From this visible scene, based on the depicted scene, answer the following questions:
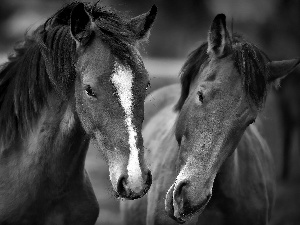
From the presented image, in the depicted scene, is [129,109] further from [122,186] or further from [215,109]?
[215,109]

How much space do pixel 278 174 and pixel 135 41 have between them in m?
7.10

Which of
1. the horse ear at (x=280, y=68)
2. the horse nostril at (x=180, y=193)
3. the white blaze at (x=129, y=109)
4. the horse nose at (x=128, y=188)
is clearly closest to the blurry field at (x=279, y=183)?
the horse ear at (x=280, y=68)

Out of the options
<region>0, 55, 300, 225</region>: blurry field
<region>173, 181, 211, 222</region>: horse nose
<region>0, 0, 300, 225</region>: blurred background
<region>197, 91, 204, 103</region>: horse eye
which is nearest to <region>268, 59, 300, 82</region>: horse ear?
<region>0, 0, 300, 225</region>: blurred background

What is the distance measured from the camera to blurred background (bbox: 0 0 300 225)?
31.6ft

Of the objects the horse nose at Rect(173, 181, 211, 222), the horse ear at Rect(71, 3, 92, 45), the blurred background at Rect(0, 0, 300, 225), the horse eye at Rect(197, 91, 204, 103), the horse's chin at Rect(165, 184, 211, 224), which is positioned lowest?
the blurred background at Rect(0, 0, 300, 225)

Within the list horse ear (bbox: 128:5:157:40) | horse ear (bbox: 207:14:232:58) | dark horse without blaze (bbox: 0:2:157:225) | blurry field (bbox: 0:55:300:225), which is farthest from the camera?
blurry field (bbox: 0:55:300:225)

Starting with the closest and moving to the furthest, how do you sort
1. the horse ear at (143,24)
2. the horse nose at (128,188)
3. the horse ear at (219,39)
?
the horse nose at (128,188)
the horse ear at (143,24)
the horse ear at (219,39)

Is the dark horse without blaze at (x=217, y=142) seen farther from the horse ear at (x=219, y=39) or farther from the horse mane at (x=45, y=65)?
the horse mane at (x=45, y=65)

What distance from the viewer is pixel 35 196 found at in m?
4.40

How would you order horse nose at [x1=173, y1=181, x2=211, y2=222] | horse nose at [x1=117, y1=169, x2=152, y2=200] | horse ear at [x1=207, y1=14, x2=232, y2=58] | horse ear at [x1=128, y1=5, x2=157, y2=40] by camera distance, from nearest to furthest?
1. horse nose at [x1=117, y1=169, x2=152, y2=200]
2. horse nose at [x1=173, y1=181, x2=211, y2=222]
3. horse ear at [x1=128, y1=5, x2=157, y2=40]
4. horse ear at [x1=207, y1=14, x2=232, y2=58]

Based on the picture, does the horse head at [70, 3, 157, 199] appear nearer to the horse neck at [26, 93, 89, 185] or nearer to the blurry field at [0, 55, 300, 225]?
the horse neck at [26, 93, 89, 185]

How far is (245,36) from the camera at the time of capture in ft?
16.0

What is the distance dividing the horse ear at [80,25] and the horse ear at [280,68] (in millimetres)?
1269

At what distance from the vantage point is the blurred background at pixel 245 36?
9.62 metres
